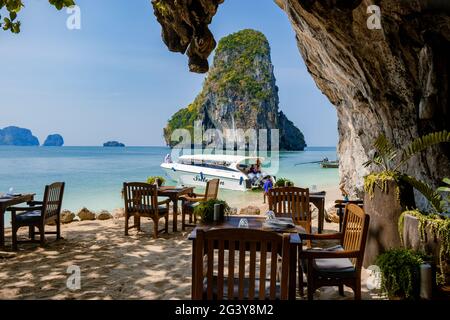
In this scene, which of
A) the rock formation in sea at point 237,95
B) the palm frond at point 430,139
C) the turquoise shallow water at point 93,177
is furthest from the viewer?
the rock formation in sea at point 237,95

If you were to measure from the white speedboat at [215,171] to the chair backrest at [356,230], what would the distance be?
1562cm

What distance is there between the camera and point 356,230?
11.0ft

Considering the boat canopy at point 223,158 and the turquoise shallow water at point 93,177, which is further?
the boat canopy at point 223,158

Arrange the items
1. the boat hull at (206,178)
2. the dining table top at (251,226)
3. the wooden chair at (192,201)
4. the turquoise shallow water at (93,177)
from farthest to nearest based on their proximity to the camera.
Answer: the boat hull at (206,178) → the turquoise shallow water at (93,177) → the wooden chair at (192,201) → the dining table top at (251,226)

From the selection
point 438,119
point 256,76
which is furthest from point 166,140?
point 438,119

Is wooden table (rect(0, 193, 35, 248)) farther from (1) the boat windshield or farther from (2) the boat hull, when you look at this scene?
(1) the boat windshield

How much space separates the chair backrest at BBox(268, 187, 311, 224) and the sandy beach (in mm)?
1483

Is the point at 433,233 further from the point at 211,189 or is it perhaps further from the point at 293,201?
the point at 211,189

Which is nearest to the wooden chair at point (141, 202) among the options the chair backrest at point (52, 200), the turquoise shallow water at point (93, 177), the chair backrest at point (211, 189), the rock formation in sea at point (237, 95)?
the chair backrest at point (211, 189)

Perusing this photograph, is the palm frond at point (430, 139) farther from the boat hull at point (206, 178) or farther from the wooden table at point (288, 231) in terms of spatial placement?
the boat hull at point (206, 178)

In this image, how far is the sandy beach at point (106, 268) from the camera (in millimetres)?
3859

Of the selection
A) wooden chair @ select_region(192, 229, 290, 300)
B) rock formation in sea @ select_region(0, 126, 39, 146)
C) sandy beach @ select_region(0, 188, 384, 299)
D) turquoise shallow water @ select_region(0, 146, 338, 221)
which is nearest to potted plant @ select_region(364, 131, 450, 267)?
sandy beach @ select_region(0, 188, 384, 299)

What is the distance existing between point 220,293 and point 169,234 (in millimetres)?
4732

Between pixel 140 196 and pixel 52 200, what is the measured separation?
59.3 inches
